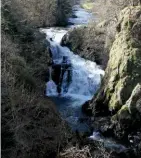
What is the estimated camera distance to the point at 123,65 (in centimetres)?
3053

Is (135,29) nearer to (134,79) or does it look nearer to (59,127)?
(134,79)

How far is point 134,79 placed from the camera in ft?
97.9

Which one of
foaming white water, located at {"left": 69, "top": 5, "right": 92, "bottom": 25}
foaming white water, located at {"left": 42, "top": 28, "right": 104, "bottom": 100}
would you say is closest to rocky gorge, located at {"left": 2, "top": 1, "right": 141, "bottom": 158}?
foaming white water, located at {"left": 42, "top": 28, "right": 104, "bottom": 100}

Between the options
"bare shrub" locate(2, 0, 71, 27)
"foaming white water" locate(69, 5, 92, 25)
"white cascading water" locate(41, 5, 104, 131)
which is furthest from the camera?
"foaming white water" locate(69, 5, 92, 25)

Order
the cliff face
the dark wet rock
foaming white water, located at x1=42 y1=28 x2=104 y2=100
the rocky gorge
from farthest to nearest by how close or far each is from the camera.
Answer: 1. foaming white water, located at x1=42 y1=28 x2=104 y2=100
2. the dark wet rock
3. the cliff face
4. the rocky gorge

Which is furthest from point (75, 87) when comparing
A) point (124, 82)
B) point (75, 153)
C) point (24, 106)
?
point (75, 153)

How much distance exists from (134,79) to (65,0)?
33356 millimetres

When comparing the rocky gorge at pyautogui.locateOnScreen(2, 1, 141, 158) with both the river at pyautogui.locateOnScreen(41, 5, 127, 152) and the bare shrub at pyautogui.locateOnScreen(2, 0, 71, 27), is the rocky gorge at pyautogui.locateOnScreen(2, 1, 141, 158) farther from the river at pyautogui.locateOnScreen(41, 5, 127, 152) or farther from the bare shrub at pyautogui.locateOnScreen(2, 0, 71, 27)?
the bare shrub at pyautogui.locateOnScreen(2, 0, 71, 27)

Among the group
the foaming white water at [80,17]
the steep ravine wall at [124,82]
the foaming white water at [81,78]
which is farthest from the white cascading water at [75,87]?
the foaming white water at [80,17]

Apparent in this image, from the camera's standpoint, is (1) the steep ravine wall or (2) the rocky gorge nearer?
(2) the rocky gorge

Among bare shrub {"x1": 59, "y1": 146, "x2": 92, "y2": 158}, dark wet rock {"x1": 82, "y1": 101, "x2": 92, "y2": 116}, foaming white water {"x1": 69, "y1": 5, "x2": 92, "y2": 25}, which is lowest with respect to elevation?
dark wet rock {"x1": 82, "y1": 101, "x2": 92, "y2": 116}

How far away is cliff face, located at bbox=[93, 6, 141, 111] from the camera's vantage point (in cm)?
2984

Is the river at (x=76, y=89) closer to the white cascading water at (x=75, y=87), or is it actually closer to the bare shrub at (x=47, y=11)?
the white cascading water at (x=75, y=87)

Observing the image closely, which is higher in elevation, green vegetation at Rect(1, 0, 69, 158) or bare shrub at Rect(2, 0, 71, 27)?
→ bare shrub at Rect(2, 0, 71, 27)
